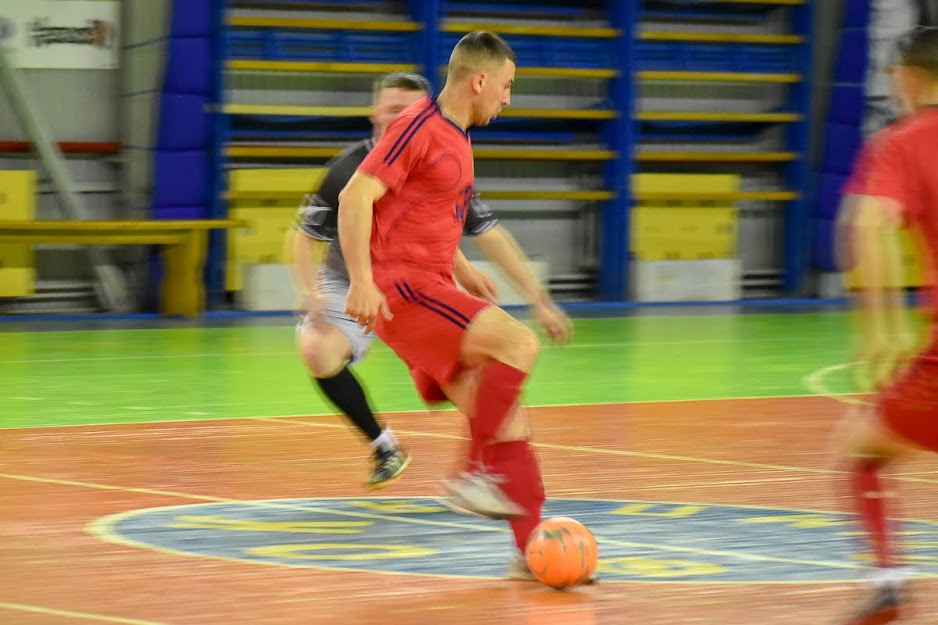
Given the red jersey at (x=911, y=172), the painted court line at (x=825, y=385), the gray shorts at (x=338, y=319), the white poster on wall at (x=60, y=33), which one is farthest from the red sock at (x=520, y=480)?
the white poster on wall at (x=60, y=33)

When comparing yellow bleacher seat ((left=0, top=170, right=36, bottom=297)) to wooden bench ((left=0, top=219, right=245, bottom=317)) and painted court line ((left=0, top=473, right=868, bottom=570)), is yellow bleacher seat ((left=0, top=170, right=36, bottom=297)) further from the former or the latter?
painted court line ((left=0, top=473, right=868, bottom=570))

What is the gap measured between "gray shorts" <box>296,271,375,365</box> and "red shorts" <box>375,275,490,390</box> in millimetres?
1404

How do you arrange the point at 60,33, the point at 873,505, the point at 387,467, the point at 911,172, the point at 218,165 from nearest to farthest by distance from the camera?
the point at 911,172
the point at 873,505
the point at 387,467
the point at 60,33
the point at 218,165

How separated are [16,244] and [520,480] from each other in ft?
35.3

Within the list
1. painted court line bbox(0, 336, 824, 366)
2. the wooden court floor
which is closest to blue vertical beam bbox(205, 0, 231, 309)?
painted court line bbox(0, 336, 824, 366)

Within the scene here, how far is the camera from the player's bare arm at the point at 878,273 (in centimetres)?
373

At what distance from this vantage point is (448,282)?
493cm

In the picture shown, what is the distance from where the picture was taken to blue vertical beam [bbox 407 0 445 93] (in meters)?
16.2

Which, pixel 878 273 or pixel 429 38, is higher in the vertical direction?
pixel 429 38

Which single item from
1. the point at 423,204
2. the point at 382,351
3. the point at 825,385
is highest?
the point at 423,204

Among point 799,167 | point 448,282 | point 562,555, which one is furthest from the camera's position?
point 799,167

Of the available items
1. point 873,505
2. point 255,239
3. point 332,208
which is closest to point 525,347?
point 873,505

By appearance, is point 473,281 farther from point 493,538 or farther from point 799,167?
point 799,167

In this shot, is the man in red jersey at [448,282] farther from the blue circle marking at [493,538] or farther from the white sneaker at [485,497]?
the blue circle marking at [493,538]
